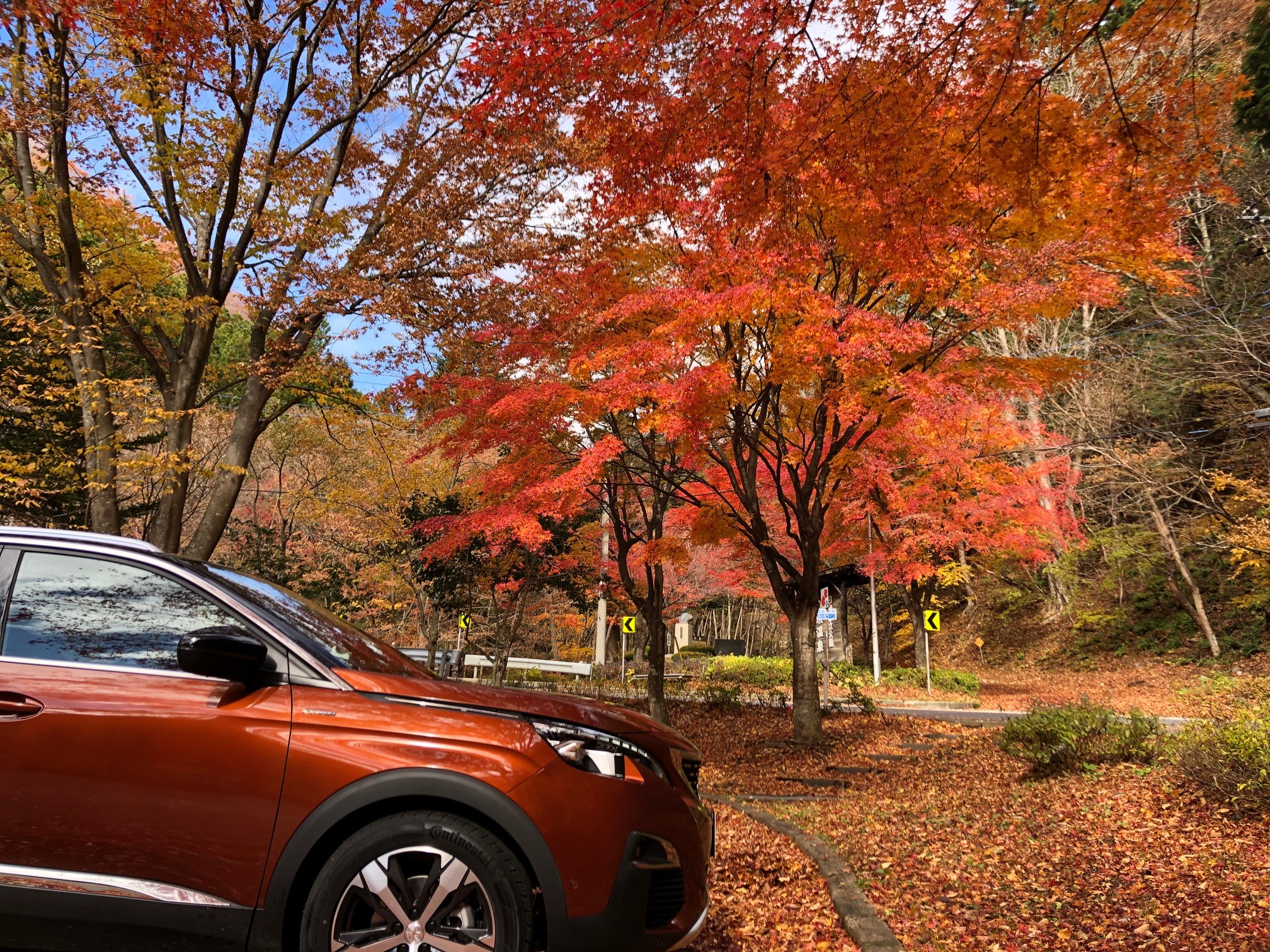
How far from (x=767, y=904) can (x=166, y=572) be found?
11.3 ft

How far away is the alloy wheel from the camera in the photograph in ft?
7.32

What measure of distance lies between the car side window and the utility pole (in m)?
11.3

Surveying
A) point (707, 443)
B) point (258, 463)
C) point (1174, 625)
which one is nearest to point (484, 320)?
point (707, 443)

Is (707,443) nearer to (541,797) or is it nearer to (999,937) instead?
(999,937)

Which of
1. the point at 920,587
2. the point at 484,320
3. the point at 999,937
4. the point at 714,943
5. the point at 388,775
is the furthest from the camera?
the point at 920,587

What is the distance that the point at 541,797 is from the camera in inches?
92.1

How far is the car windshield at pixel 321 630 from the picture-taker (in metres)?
2.70

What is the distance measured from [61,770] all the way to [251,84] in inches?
379

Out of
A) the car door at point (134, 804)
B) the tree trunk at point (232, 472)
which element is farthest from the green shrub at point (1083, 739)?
the tree trunk at point (232, 472)

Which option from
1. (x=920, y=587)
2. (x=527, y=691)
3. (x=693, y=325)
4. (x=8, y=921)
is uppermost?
(x=693, y=325)

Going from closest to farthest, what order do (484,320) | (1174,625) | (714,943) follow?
1. (714,943)
2. (484,320)
3. (1174,625)

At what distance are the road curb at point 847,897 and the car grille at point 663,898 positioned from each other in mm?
1489

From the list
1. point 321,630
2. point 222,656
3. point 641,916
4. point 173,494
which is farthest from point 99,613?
point 173,494

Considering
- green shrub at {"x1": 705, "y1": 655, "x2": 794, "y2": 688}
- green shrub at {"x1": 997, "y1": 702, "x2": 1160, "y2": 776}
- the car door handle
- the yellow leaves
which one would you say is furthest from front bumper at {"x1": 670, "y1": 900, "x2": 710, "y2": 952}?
the yellow leaves
